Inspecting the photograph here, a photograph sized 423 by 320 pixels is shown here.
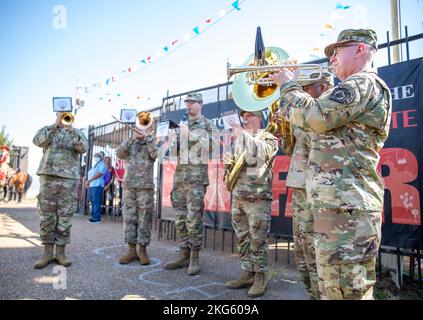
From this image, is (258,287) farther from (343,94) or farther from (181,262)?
(343,94)

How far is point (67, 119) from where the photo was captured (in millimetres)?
4742

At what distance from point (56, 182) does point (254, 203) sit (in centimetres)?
300

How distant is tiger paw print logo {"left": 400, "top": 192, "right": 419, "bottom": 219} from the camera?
362cm

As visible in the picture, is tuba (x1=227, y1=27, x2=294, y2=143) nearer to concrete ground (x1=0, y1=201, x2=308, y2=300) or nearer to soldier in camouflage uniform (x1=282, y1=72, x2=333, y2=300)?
soldier in camouflage uniform (x1=282, y1=72, x2=333, y2=300)

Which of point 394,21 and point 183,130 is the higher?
point 394,21

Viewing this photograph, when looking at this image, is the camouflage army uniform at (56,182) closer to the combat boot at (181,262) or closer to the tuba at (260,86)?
the combat boot at (181,262)

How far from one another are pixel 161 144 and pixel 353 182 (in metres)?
3.50

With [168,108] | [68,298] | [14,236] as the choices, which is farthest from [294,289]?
[14,236]

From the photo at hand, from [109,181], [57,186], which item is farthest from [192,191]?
[109,181]

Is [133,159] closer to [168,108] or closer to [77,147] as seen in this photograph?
[77,147]

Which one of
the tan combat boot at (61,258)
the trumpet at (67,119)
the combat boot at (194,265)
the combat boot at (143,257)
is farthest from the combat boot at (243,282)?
the trumpet at (67,119)

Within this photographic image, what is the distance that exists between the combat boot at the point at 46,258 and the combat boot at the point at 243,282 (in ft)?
8.61

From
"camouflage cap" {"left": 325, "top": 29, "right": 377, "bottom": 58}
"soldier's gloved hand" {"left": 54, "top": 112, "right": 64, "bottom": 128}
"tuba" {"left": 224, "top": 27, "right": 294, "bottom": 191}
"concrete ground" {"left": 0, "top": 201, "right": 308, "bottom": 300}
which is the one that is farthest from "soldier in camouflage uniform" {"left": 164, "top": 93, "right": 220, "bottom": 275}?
"camouflage cap" {"left": 325, "top": 29, "right": 377, "bottom": 58}

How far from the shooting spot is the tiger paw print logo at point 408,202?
3625 mm
